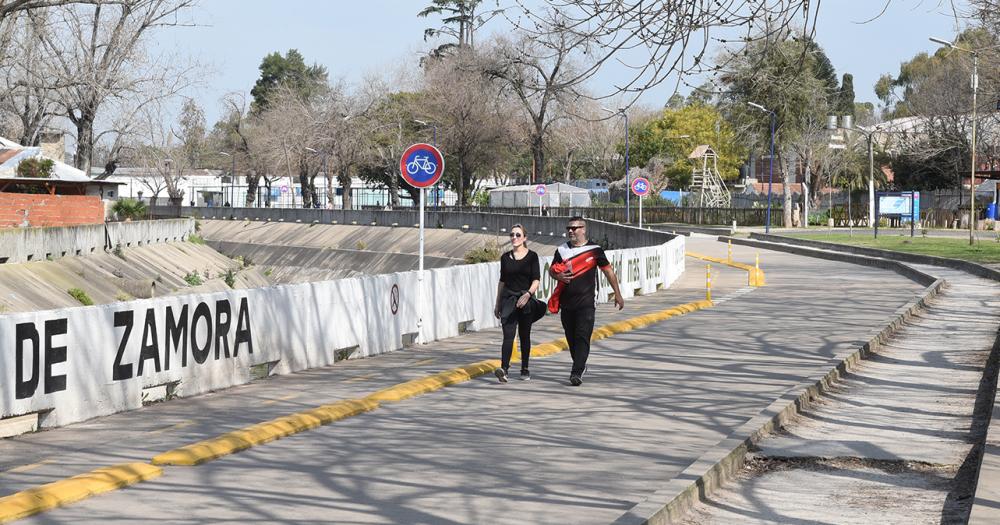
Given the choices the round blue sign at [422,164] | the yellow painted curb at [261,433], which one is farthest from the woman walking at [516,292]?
the round blue sign at [422,164]

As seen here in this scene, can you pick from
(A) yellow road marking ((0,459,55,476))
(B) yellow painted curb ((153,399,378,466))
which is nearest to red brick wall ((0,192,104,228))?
(B) yellow painted curb ((153,399,378,466))

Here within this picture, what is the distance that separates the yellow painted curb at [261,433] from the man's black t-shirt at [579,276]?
2.66m

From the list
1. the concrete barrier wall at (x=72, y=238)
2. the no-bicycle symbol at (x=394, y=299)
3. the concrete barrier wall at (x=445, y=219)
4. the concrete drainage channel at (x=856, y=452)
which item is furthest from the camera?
the concrete barrier wall at (x=445, y=219)

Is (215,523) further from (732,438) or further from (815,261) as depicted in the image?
(815,261)

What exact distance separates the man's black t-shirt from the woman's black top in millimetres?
329

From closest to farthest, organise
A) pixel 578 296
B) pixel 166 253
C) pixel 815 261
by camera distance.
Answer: pixel 578 296, pixel 815 261, pixel 166 253

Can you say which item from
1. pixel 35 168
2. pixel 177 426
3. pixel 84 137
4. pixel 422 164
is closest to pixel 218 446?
pixel 177 426

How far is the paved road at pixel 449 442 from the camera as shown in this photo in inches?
318

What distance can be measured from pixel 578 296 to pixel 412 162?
614cm

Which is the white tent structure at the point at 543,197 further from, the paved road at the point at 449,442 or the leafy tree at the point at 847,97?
the paved road at the point at 449,442

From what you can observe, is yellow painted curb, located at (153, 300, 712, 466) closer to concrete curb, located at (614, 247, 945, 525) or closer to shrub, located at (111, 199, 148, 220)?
concrete curb, located at (614, 247, 945, 525)

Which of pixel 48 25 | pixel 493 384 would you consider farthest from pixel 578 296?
pixel 48 25

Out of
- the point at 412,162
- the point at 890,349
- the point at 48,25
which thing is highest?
the point at 48,25

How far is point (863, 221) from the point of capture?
284 feet
